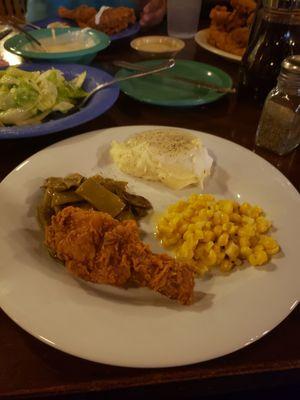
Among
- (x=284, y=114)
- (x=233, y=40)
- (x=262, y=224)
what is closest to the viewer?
(x=262, y=224)

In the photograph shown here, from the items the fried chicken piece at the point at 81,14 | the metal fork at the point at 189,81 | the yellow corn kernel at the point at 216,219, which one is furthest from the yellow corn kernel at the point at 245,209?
the fried chicken piece at the point at 81,14

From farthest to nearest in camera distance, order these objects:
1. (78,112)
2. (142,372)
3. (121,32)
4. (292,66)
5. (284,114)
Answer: (121,32) < (78,112) < (284,114) < (292,66) < (142,372)

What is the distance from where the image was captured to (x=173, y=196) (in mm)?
1634

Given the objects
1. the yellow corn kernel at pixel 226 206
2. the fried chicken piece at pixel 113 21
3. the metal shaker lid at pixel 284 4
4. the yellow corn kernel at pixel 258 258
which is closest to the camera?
the yellow corn kernel at pixel 258 258

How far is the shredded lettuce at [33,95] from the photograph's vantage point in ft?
6.00

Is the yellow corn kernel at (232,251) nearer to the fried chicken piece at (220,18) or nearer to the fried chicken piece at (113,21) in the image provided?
the fried chicken piece at (220,18)

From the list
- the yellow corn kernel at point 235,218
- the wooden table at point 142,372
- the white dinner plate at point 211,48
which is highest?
the white dinner plate at point 211,48

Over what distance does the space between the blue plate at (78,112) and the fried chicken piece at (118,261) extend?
66 cm

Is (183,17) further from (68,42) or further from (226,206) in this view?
(226,206)

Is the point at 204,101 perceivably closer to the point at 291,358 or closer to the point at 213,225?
the point at 213,225

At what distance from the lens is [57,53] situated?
7.67 ft

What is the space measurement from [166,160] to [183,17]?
212 cm

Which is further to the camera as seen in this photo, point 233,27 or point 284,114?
point 233,27

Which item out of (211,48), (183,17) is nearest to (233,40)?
(211,48)
